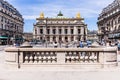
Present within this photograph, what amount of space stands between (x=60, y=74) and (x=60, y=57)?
4.27 ft

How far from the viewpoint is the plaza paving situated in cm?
1151

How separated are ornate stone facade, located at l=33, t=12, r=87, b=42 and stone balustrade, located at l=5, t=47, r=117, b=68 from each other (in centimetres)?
16281

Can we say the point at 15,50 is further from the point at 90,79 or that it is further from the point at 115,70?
the point at 115,70

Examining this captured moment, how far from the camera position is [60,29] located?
18512 cm

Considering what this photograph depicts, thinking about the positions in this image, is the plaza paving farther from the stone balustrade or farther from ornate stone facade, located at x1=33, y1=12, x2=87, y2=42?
ornate stone facade, located at x1=33, y1=12, x2=87, y2=42

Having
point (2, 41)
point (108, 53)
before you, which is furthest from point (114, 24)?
point (108, 53)

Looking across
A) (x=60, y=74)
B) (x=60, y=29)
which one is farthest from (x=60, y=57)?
(x=60, y=29)

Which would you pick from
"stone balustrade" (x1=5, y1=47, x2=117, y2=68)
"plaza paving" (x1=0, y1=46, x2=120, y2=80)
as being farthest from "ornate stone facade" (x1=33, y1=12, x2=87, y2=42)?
"plaza paving" (x1=0, y1=46, x2=120, y2=80)

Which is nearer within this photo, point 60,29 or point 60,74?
point 60,74

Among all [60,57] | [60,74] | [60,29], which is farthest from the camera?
[60,29]

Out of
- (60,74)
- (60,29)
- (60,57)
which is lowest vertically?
(60,74)

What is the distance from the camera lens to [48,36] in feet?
607

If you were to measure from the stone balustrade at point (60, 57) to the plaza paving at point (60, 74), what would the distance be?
15.2 inches

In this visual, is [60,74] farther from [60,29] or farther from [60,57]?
[60,29]
